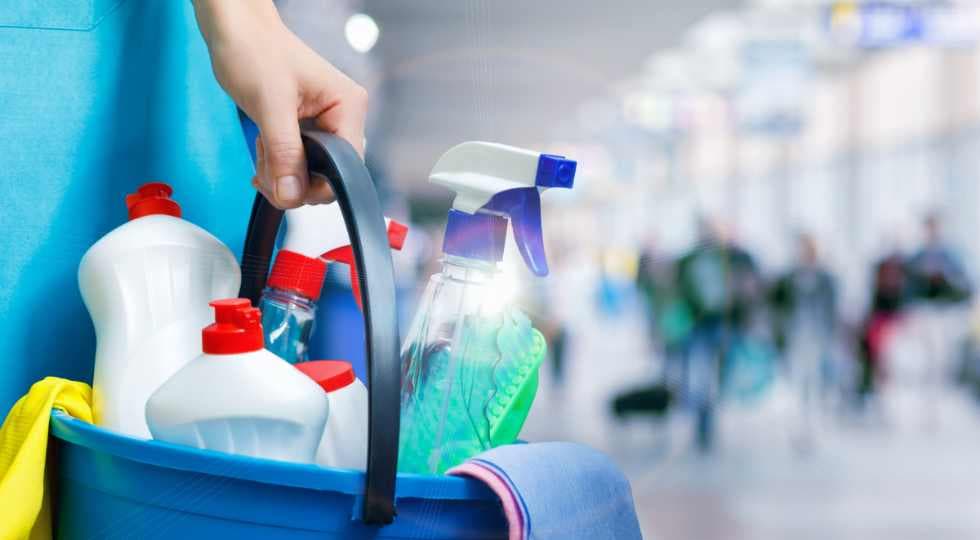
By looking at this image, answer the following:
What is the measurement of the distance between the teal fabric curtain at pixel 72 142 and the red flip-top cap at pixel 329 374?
0.25m

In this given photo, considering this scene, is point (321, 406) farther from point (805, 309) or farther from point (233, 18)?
point (805, 309)

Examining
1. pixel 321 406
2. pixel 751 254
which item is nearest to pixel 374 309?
pixel 321 406

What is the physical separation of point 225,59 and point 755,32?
7.48 metres

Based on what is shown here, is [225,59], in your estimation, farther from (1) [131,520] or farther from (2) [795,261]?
(2) [795,261]

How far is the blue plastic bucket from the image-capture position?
432 mm

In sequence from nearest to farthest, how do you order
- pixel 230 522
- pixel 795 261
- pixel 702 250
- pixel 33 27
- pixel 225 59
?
pixel 230 522
pixel 225 59
pixel 33 27
pixel 702 250
pixel 795 261

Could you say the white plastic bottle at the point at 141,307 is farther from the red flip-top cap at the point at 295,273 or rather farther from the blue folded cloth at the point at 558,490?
the blue folded cloth at the point at 558,490

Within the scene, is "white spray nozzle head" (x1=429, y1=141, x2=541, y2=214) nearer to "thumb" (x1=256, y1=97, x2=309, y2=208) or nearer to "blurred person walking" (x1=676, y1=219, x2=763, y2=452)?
"thumb" (x1=256, y1=97, x2=309, y2=208)

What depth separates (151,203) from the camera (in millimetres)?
621

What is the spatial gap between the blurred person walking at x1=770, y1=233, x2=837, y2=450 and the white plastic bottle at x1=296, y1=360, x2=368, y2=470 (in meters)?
4.95

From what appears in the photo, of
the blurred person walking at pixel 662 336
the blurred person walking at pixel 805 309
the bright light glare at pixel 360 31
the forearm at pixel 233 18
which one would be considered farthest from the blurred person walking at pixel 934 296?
the forearm at pixel 233 18

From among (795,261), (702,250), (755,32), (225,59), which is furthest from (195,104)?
(755,32)

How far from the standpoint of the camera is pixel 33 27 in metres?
0.68

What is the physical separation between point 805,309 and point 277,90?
525cm
